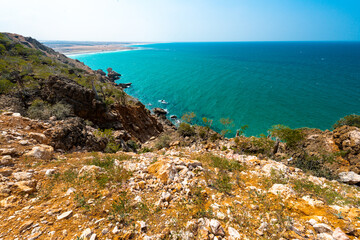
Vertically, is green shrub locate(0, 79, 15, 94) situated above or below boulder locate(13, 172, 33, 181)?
above

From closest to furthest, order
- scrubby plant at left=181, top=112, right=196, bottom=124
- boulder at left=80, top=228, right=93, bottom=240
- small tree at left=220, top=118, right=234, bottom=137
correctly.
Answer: boulder at left=80, top=228, right=93, bottom=240 < small tree at left=220, top=118, right=234, bottom=137 < scrubby plant at left=181, top=112, right=196, bottom=124

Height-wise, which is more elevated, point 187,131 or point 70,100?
point 70,100

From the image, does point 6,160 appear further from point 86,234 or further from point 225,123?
point 225,123

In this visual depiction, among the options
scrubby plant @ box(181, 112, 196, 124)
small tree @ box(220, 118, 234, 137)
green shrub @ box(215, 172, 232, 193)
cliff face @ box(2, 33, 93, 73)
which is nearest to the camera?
green shrub @ box(215, 172, 232, 193)

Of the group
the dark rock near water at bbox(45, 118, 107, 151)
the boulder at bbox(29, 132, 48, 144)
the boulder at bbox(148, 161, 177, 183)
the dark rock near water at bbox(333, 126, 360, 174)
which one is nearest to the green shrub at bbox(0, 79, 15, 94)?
the dark rock near water at bbox(45, 118, 107, 151)

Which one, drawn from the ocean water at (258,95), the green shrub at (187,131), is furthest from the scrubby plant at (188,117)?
the ocean water at (258,95)

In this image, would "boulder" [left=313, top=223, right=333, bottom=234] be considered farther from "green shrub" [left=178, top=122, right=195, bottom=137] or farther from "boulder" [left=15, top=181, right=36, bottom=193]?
"green shrub" [left=178, top=122, right=195, bottom=137]

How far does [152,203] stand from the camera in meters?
8.48

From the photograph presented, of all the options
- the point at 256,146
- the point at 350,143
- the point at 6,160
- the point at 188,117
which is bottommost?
the point at 188,117

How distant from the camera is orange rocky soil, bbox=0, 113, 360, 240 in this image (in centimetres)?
671

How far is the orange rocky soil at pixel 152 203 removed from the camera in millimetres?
6707

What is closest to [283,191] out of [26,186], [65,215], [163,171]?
[163,171]

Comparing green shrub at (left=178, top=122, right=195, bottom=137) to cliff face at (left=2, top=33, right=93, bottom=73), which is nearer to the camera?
green shrub at (left=178, top=122, right=195, bottom=137)

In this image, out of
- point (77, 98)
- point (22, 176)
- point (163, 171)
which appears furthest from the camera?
point (77, 98)
